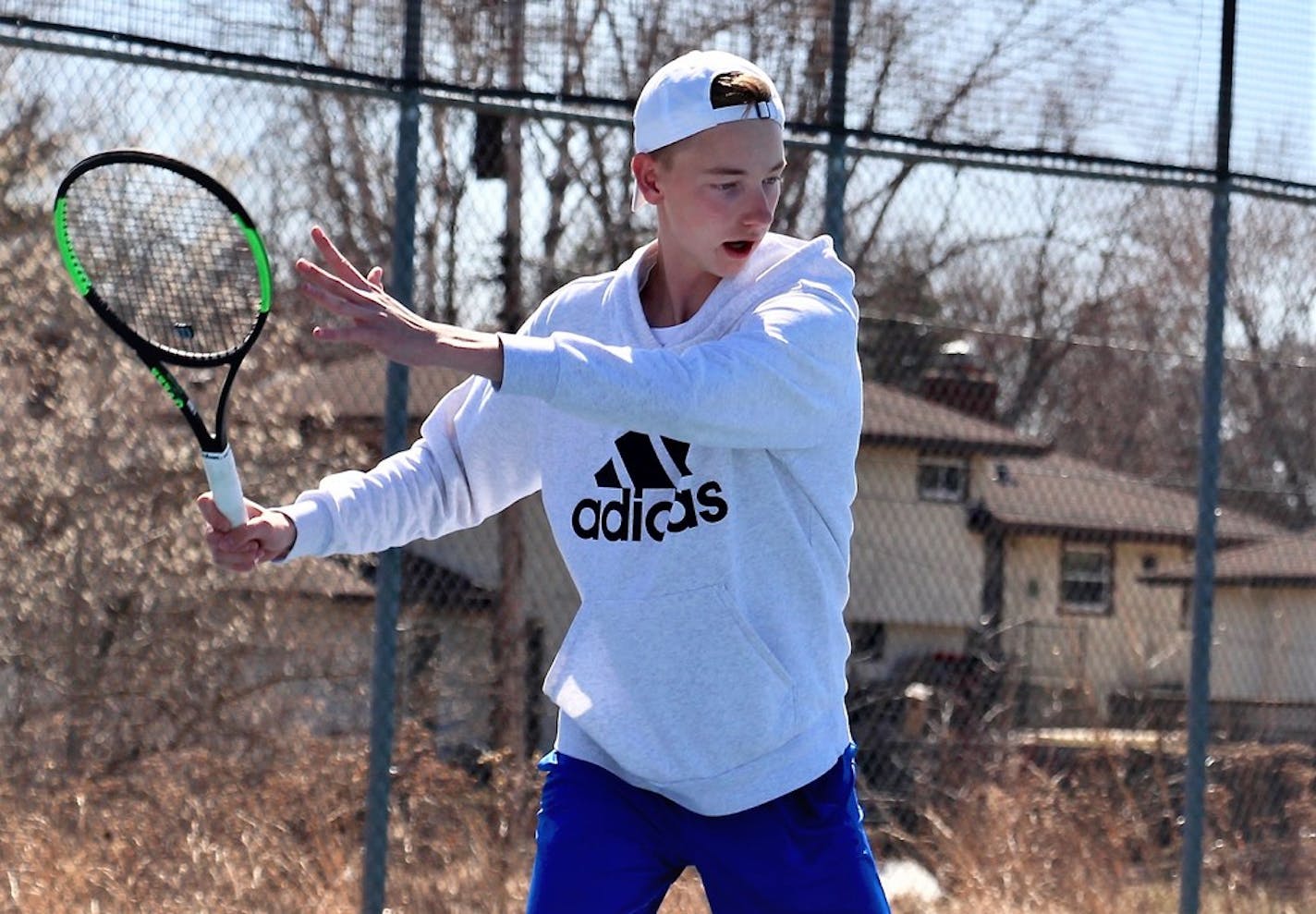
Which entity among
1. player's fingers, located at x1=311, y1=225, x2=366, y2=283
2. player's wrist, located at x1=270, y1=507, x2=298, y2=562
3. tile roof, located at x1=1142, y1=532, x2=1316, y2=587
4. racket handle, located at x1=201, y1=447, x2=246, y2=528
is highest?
player's fingers, located at x1=311, y1=225, x2=366, y2=283

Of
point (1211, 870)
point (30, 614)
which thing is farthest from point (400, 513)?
point (1211, 870)

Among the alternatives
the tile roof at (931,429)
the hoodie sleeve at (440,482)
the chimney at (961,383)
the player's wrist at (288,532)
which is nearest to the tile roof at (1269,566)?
the tile roof at (931,429)

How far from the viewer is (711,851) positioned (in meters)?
2.95

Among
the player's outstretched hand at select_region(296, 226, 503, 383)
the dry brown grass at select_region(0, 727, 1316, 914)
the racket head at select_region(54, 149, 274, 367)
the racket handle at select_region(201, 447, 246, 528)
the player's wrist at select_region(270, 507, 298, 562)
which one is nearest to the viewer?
the player's outstretched hand at select_region(296, 226, 503, 383)

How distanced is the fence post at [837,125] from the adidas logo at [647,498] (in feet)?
8.53

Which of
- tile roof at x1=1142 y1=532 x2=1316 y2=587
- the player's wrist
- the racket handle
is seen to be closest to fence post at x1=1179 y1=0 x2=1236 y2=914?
tile roof at x1=1142 y1=532 x2=1316 y2=587

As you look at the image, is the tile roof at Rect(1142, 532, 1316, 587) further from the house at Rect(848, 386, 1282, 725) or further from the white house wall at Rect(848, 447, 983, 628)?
the white house wall at Rect(848, 447, 983, 628)

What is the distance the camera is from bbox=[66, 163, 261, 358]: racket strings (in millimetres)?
3445

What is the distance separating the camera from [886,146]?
18.6ft

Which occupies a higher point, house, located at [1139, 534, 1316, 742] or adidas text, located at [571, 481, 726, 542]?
adidas text, located at [571, 481, 726, 542]

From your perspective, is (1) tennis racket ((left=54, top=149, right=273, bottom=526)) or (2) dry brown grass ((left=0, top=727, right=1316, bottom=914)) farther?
(2) dry brown grass ((left=0, top=727, right=1316, bottom=914))

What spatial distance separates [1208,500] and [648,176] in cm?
354

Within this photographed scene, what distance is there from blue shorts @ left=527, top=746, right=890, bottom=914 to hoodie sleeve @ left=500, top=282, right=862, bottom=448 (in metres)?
0.59

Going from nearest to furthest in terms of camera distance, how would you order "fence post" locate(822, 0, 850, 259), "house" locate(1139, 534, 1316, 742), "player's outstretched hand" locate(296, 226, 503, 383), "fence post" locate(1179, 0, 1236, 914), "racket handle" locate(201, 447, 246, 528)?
"player's outstretched hand" locate(296, 226, 503, 383) → "racket handle" locate(201, 447, 246, 528) → "fence post" locate(822, 0, 850, 259) → "fence post" locate(1179, 0, 1236, 914) → "house" locate(1139, 534, 1316, 742)
